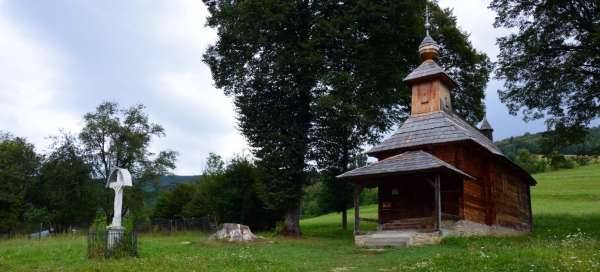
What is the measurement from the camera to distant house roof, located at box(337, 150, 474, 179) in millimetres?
18766

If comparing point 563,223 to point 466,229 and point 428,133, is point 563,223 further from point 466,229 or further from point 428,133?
point 428,133

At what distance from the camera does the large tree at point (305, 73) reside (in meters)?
26.2

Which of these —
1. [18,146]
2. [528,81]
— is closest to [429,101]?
[528,81]

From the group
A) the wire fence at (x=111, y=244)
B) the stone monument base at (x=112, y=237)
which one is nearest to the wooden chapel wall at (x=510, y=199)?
the wire fence at (x=111, y=244)

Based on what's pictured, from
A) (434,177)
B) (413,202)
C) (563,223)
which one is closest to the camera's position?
(434,177)

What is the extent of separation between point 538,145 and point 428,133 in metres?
9.46

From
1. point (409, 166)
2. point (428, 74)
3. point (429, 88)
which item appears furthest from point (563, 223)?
point (409, 166)

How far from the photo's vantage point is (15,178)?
131 ft

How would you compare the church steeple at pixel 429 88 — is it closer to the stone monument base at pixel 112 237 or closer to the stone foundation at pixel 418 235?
the stone foundation at pixel 418 235

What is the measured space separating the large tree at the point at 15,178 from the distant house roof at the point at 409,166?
29.2m

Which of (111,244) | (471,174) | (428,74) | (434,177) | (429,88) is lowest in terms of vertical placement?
(111,244)

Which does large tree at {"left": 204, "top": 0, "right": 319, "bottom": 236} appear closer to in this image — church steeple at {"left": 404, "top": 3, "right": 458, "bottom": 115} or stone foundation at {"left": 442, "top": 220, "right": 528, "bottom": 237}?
church steeple at {"left": 404, "top": 3, "right": 458, "bottom": 115}

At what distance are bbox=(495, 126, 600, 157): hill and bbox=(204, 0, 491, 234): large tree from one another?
964 cm

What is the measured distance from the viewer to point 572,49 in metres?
25.4
